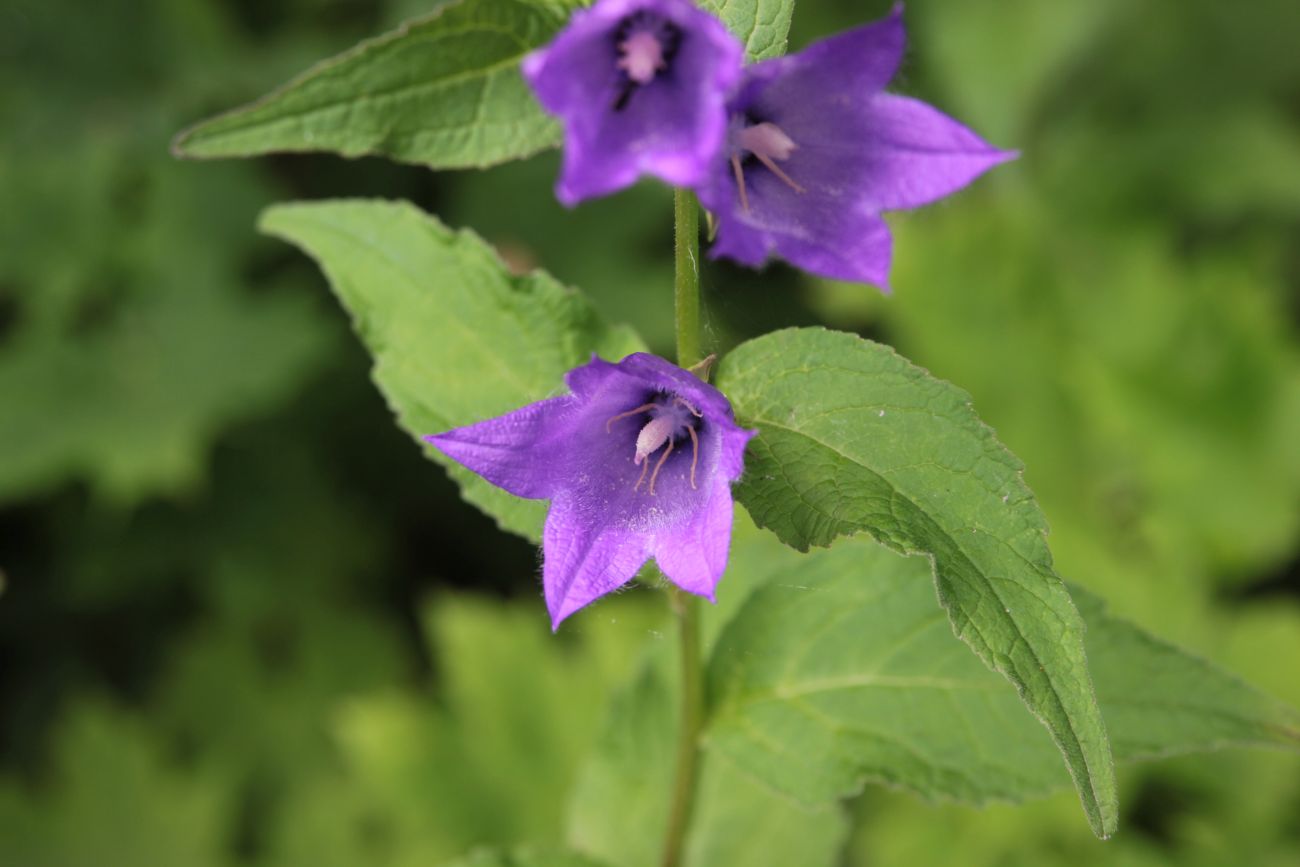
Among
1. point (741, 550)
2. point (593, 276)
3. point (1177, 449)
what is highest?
point (741, 550)

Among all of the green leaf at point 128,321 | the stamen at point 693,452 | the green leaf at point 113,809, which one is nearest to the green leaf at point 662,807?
the stamen at point 693,452

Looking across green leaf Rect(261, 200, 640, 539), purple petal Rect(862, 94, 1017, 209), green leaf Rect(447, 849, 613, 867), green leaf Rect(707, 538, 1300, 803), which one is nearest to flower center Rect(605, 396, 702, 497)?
green leaf Rect(261, 200, 640, 539)

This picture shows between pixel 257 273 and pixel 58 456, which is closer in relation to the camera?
pixel 58 456

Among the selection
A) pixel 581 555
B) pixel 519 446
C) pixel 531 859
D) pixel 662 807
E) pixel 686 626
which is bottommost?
A: pixel 662 807

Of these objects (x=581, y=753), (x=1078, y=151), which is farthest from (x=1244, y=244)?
(x=581, y=753)

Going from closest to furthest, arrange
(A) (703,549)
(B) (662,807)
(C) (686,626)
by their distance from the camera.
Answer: (A) (703,549) < (C) (686,626) < (B) (662,807)

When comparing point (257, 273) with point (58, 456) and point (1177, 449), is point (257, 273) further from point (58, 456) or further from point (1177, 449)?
point (1177, 449)

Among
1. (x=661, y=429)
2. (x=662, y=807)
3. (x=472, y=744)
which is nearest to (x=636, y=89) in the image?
(x=661, y=429)

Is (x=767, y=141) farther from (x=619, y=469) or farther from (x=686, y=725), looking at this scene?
(x=686, y=725)
